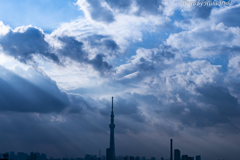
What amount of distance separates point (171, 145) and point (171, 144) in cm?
66

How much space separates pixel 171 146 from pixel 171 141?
3.29 metres

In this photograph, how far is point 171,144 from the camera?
474 feet

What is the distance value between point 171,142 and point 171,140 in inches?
55.6

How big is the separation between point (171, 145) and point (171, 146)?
22.9 inches

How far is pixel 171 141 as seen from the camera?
479 ft

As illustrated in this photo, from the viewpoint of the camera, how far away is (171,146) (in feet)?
471

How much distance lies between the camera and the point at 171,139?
14675 centimetres

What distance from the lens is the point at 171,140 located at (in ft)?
481

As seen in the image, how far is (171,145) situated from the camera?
472 ft

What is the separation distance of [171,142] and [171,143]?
845mm

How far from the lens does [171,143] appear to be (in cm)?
14475

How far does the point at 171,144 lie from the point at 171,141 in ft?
6.77

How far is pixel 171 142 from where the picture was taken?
145500 mm

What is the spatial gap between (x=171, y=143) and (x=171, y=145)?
4.06 feet
